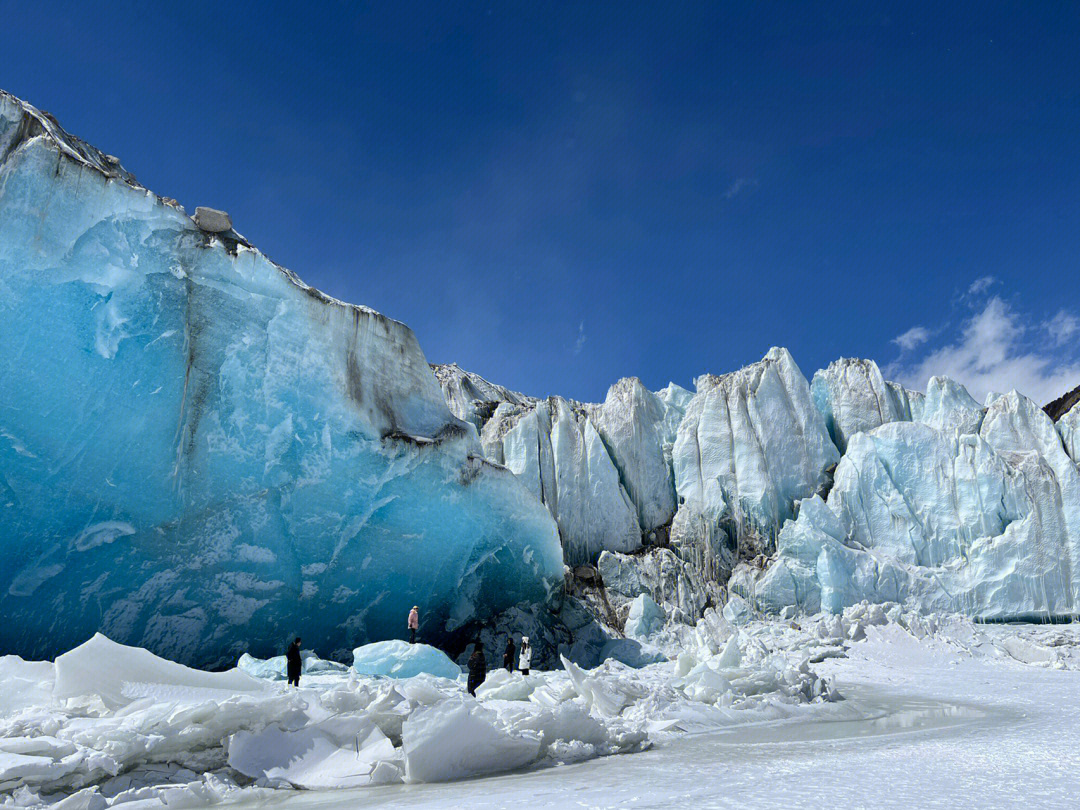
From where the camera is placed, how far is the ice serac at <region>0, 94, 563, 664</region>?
11602 mm

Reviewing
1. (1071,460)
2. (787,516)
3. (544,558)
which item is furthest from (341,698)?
(1071,460)

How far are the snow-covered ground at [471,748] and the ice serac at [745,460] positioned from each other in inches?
502

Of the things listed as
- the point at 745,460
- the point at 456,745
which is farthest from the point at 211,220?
the point at 745,460

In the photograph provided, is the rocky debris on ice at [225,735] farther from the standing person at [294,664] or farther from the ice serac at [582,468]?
the ice serac at [582,468]

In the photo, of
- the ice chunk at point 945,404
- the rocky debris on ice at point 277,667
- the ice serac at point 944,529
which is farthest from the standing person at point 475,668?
the ice chunk at point 945,404

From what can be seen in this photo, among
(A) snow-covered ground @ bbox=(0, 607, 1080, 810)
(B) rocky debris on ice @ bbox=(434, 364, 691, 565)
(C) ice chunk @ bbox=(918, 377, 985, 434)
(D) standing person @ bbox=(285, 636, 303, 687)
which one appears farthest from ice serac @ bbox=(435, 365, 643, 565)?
(A) snow-covered ground @ bbox=(0, 607, 1080, 810)

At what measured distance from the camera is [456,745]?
527 centimetres

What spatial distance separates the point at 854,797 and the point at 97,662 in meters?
5.64

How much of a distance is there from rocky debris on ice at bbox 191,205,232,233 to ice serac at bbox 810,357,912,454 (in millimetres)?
19285

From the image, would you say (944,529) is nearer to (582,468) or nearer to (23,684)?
(582,468)

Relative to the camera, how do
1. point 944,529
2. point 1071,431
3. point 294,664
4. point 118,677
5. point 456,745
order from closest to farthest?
point 456,745, point 118,677, point 294,664, point 944,529, point 1071,431

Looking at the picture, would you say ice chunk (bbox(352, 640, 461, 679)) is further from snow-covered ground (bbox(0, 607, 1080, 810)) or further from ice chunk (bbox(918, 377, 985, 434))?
ice chunk (bbox(918, 377, 985, 434))

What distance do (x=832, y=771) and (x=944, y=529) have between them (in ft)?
58.8

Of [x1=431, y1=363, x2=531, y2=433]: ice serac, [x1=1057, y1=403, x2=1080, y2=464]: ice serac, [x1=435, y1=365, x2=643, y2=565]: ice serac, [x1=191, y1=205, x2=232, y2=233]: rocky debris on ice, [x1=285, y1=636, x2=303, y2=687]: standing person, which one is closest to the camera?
[x1=285, y1=636, x2=303, y2=687]: standing person
